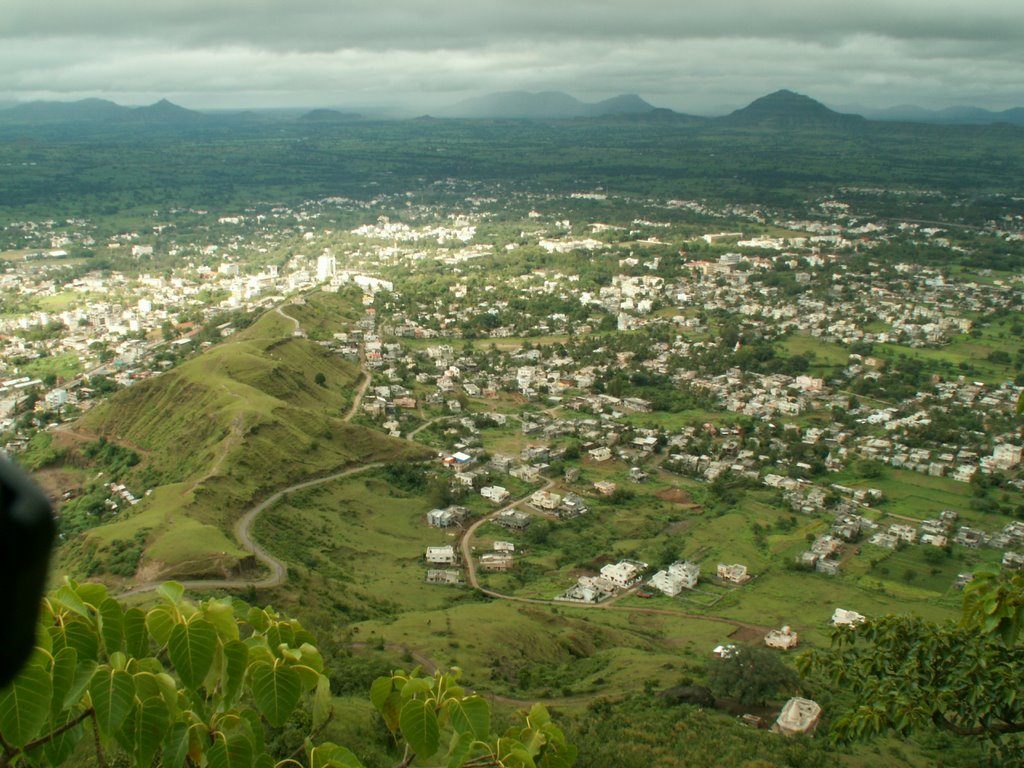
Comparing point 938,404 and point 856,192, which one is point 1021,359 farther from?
point 856,192

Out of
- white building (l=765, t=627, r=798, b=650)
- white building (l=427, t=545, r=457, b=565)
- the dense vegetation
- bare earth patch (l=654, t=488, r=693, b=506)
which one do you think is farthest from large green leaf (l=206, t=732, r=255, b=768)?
the dense vegetation

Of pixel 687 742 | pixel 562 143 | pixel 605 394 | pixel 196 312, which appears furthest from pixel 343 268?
pixel 562 143

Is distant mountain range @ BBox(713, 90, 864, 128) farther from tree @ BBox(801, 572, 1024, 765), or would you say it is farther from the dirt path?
tree @ BBox(801, 572, 1024, 765)

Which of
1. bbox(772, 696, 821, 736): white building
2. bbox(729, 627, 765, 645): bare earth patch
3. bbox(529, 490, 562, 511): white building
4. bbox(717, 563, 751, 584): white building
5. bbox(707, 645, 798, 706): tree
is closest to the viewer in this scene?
bbox(772, 696, 821, 736): white building

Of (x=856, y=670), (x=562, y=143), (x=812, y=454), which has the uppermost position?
(x=562, y=143)

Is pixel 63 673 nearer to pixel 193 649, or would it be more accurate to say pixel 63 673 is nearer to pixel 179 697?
pixel 193 649

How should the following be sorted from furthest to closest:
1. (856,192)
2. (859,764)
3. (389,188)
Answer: (389,188) → (856,192) → (859,764)

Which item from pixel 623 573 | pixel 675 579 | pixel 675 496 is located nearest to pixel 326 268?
pixel 675 496
